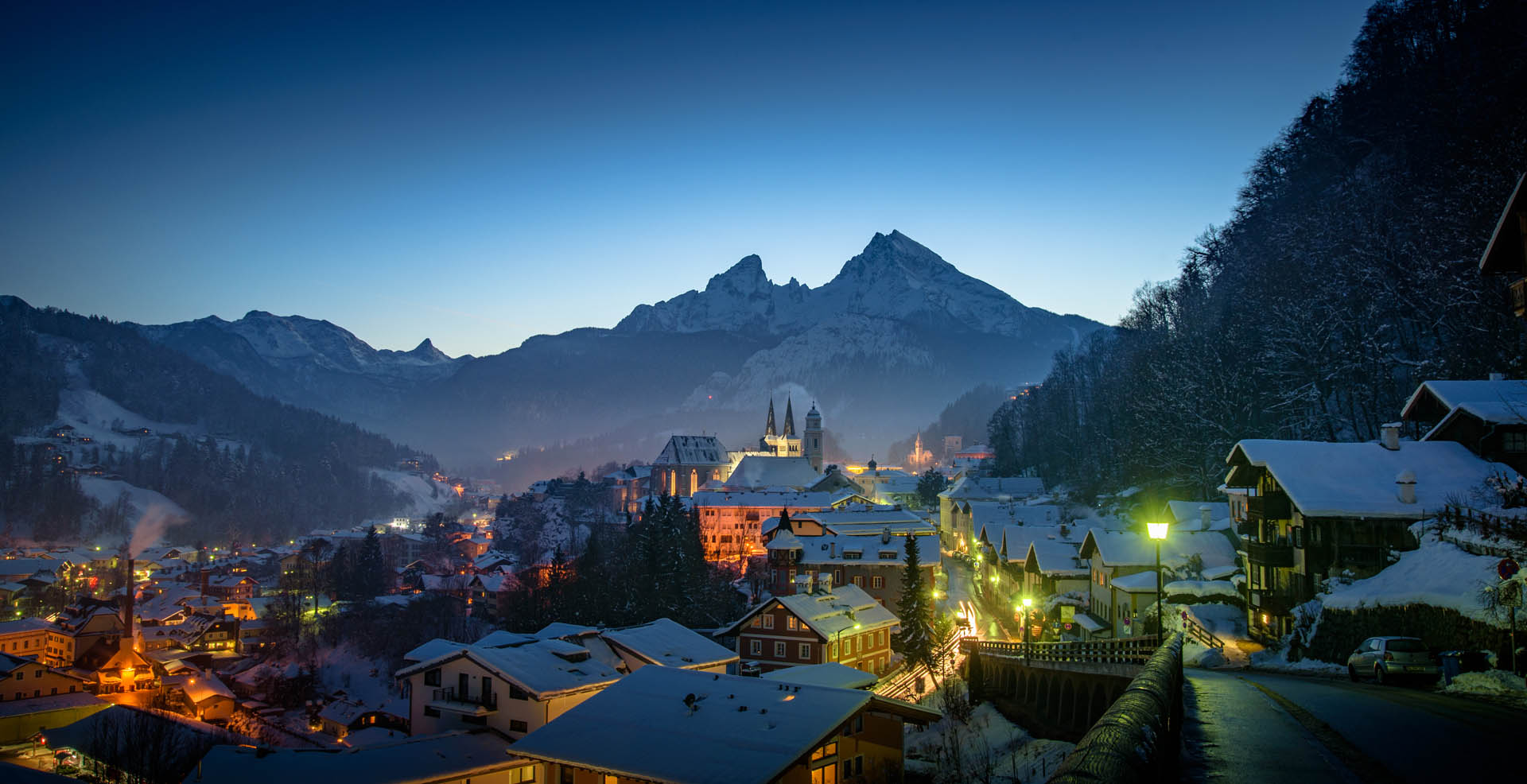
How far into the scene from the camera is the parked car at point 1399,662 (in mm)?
19453

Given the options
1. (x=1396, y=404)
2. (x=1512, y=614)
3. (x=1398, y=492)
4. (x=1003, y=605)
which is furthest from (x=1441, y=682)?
(x=1003, y=605)

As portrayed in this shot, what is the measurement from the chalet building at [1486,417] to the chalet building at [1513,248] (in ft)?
46.8

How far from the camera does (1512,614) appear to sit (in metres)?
18.9

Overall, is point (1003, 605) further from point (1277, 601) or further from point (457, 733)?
point (457, 733)

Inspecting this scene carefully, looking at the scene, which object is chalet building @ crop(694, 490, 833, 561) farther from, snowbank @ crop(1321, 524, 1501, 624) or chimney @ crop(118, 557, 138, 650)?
snowbank @ crop(1321, 524, 1501, 624)

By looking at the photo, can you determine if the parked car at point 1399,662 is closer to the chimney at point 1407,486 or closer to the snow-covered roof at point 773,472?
the chimney at point 1407,486

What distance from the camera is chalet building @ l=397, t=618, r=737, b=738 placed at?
37.5 meters

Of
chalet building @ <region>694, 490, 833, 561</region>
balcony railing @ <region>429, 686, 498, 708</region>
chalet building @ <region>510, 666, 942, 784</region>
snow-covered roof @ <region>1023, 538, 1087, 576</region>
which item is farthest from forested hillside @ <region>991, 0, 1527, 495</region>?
balcony railing @ <region>429, 686, 498, 708</region>

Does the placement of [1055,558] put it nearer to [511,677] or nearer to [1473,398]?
[1473,398]

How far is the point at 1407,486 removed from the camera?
30.4m

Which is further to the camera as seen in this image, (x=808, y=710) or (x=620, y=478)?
(x=620, y=478)

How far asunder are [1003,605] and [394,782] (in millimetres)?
46051

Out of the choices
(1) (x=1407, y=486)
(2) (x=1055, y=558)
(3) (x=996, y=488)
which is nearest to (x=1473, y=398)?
(1) (x=1407, y=486)

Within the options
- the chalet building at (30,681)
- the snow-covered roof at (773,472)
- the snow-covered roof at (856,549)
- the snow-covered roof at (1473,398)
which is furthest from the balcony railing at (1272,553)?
the snow-covered roof at (773,472)
